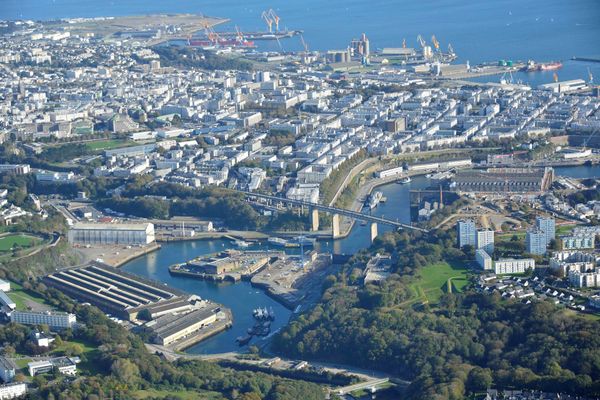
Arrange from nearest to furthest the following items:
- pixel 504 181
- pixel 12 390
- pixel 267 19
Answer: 1. pixel 12 390
2. pixel 504 181
3. pixel 267 19

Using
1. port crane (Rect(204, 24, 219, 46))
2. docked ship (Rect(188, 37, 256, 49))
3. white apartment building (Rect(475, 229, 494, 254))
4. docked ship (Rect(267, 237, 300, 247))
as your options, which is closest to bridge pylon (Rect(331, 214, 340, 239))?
docked ship (Rect(267, 237, 300, 247))

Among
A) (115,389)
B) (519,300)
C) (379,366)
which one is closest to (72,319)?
(115,389)

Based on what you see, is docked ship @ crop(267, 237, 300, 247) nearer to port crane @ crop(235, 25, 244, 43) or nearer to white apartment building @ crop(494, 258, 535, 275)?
white apartment building @ crop(494, 258, 535, 275)

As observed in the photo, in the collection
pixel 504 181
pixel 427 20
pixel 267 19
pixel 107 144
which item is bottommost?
pixel 504 181

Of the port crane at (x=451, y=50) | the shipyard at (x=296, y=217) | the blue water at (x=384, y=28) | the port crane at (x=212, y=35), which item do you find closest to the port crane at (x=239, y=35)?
the port crane at (x=212, y=35)

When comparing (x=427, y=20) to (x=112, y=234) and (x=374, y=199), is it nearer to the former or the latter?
(x=374, y=199)

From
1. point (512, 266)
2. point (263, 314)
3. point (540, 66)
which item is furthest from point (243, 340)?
point (540, 66)
